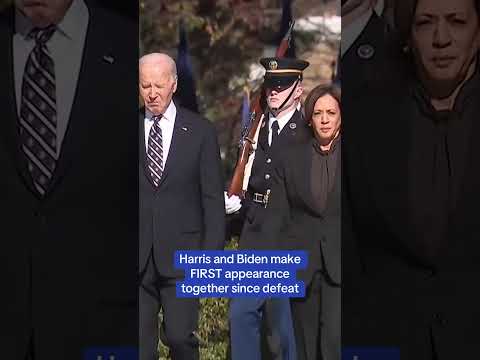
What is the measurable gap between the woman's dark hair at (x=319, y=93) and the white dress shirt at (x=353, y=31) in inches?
6.2

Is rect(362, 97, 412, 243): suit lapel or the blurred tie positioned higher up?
the blurred tie

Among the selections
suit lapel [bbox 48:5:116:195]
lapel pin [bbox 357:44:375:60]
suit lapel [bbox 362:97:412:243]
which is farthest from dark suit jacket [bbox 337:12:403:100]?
suit lapel [bbox 48:5:116:195]

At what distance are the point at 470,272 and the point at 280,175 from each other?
0.98m

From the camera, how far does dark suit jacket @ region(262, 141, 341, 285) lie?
12.7ft

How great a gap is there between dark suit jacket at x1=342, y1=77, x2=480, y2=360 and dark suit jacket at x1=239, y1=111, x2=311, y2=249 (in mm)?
221

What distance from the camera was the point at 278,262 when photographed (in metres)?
3.88

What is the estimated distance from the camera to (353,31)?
12.7 ft

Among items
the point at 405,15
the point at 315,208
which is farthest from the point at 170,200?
the point at 405,15

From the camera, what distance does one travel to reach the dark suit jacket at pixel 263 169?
3.87 m

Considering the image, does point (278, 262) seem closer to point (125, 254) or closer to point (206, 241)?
point (206, 241)

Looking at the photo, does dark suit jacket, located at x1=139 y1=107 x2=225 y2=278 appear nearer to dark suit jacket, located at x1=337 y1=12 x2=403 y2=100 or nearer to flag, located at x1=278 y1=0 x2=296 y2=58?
flag, located at x1=278 y1=0 x2=296 y2=58

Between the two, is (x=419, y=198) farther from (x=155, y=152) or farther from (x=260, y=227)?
(x=155, y=152)

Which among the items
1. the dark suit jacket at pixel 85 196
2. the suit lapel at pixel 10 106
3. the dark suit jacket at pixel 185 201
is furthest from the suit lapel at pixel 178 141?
the suit lapel at pixel 10 106

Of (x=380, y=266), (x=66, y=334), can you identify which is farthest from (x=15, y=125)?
(x=380, y=266)
